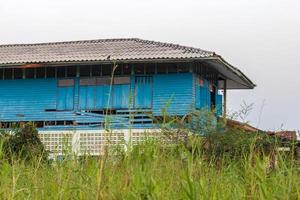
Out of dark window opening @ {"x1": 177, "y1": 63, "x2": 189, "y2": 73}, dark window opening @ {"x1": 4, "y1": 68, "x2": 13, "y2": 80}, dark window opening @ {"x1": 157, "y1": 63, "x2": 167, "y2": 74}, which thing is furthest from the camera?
dark window opening @ {"x1": 4, "y1": 68, "x2": 13, "y2": 80}

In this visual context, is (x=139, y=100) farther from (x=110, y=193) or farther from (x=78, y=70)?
(x=110, y=193)

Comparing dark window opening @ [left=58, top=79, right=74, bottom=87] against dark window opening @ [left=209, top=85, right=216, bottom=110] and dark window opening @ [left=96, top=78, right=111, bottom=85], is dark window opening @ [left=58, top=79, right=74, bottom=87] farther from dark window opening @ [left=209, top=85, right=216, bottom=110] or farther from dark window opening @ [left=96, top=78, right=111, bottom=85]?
dark window opening @ [left=209, top=85, right=216, bottom=110]

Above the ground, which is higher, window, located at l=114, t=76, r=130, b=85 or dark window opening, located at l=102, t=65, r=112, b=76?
dark window opening, located at l=102, t=65, r=112, b=76

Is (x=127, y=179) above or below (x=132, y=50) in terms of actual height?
below

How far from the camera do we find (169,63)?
18.1 m

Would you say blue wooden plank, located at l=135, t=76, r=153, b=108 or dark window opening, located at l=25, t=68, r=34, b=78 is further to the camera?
dark window opening, located at l=25, t=68, r=34, b=78

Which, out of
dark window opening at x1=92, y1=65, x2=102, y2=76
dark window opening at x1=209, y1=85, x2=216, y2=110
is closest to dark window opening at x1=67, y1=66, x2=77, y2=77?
dark window opening at x1=92, y1=65, x2=102, y2=76

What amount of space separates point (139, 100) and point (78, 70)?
7.53 feet

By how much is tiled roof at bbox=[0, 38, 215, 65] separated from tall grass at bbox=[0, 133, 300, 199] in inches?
499

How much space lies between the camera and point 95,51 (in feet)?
63.3

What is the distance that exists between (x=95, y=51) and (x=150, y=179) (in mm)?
16583

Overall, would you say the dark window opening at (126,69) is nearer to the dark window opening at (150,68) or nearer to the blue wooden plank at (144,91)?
the blue wooden plank at (144,91)

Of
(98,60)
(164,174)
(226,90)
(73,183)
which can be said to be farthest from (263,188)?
(226,90)

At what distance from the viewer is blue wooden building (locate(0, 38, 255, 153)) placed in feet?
58.4
